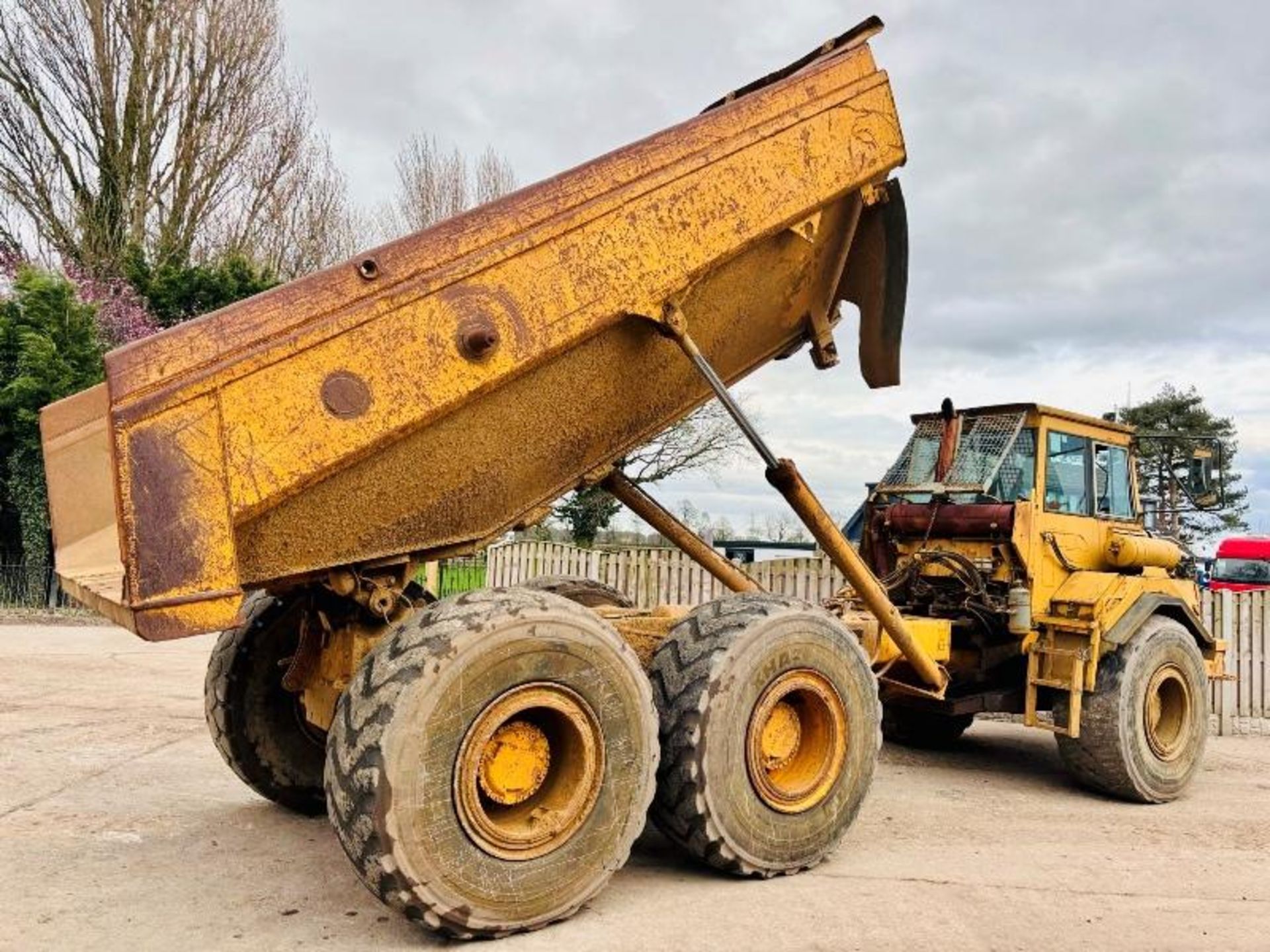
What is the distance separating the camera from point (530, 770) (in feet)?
12.4

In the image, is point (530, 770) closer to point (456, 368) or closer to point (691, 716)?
point (691, 716)

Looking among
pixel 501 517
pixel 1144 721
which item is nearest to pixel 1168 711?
pixel 1144 721

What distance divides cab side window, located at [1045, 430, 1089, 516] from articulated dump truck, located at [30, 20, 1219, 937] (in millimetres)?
2312

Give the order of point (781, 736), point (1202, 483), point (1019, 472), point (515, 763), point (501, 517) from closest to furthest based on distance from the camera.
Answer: point (515, 763) → point (781, 736) → point (501, 517) → point (1019, 472) → point (1202, 483)

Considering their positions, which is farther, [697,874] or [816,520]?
[816,520]

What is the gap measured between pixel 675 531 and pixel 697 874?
6.42 ft

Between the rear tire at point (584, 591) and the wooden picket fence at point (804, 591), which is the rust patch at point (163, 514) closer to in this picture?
the rear tire at point (584, 591)

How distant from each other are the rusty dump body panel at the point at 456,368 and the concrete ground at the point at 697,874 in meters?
1.23

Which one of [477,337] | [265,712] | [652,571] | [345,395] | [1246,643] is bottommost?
[265,712]

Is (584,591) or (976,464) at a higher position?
(976,464)

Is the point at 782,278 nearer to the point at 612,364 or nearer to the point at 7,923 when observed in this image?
the point at 612,364

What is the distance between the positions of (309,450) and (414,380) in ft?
1.55

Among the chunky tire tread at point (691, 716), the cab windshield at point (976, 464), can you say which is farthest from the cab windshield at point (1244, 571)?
the chunky tire tread at point (691, 716)

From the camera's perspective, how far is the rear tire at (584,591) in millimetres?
6023
